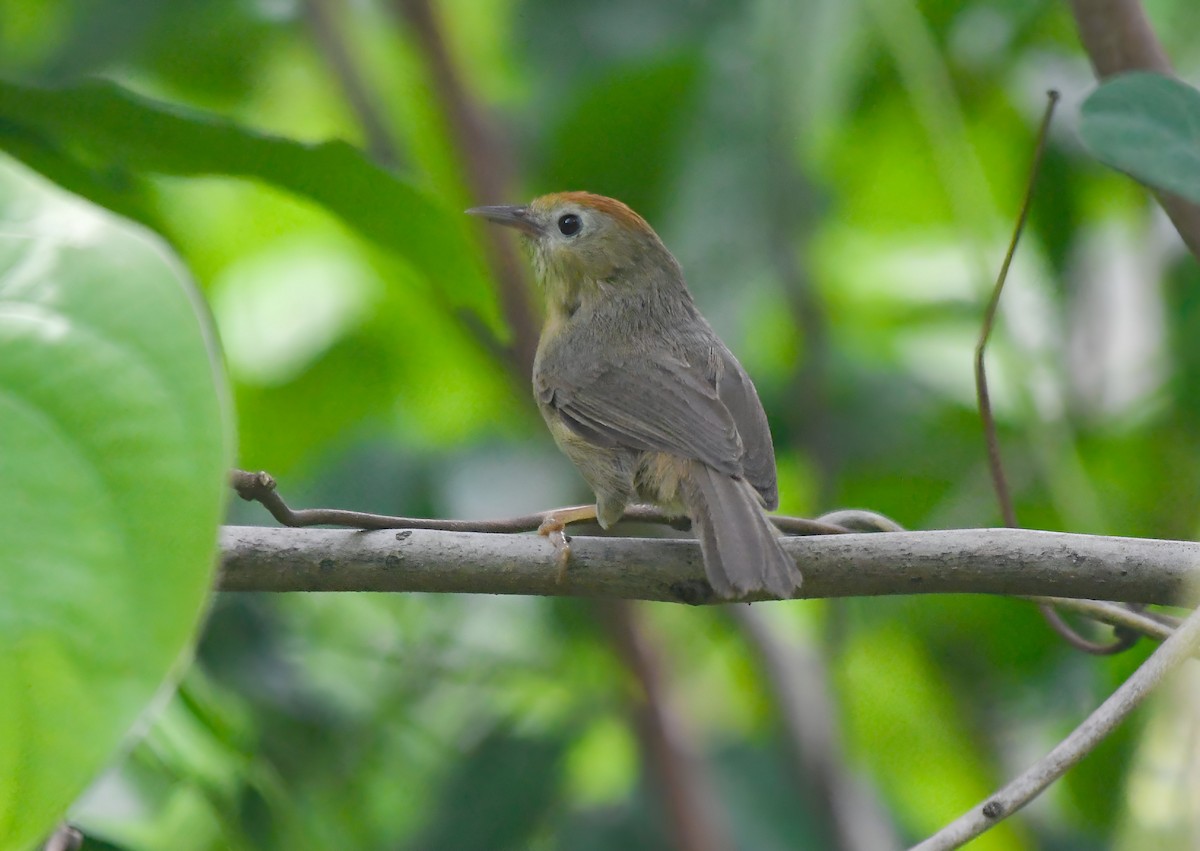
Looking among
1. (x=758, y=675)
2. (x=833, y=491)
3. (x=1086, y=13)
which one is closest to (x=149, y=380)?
(x=1086, y=13)

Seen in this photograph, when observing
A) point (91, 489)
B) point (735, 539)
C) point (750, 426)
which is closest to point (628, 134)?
point (750, 426)

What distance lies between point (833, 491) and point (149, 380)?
264 centimetres

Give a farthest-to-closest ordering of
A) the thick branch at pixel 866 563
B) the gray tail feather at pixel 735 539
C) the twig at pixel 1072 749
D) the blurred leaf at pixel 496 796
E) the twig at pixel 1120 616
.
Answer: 1. the blurred leaf at pixel 496 796
2. the twig at pixel 1120 616
3. the gray tail feather at pixel 735 539
4. the thick branch at pixel 866 563
5. the twig at pixel 1072 749

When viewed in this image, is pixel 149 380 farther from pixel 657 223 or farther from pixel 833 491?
pixel 657 223

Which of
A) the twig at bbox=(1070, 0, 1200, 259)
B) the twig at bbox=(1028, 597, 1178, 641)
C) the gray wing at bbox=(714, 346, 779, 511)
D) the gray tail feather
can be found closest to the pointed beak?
the gray wing at bbox=(714, 346, 779, 511)

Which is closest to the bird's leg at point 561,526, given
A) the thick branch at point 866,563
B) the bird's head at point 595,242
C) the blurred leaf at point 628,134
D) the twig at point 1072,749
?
the thick branch at point 866,563

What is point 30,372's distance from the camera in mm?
1250

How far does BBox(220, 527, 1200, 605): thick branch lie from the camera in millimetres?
1826

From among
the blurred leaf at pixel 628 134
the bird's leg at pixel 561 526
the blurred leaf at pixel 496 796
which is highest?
the blurred leaf at pixel 628 134

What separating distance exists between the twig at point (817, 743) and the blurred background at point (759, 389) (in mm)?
12

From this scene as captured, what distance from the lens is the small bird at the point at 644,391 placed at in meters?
2.50

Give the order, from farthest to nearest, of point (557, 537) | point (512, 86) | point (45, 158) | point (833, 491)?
point (512, 86)
point (833, 491)
point (45, 158)
point (557, 537)

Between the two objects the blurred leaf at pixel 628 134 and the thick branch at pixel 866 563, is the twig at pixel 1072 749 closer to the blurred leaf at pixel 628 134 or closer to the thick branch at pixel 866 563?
the thick branch at pixel 866 563

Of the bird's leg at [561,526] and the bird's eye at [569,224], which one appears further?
the bird's eye at [569,224]
